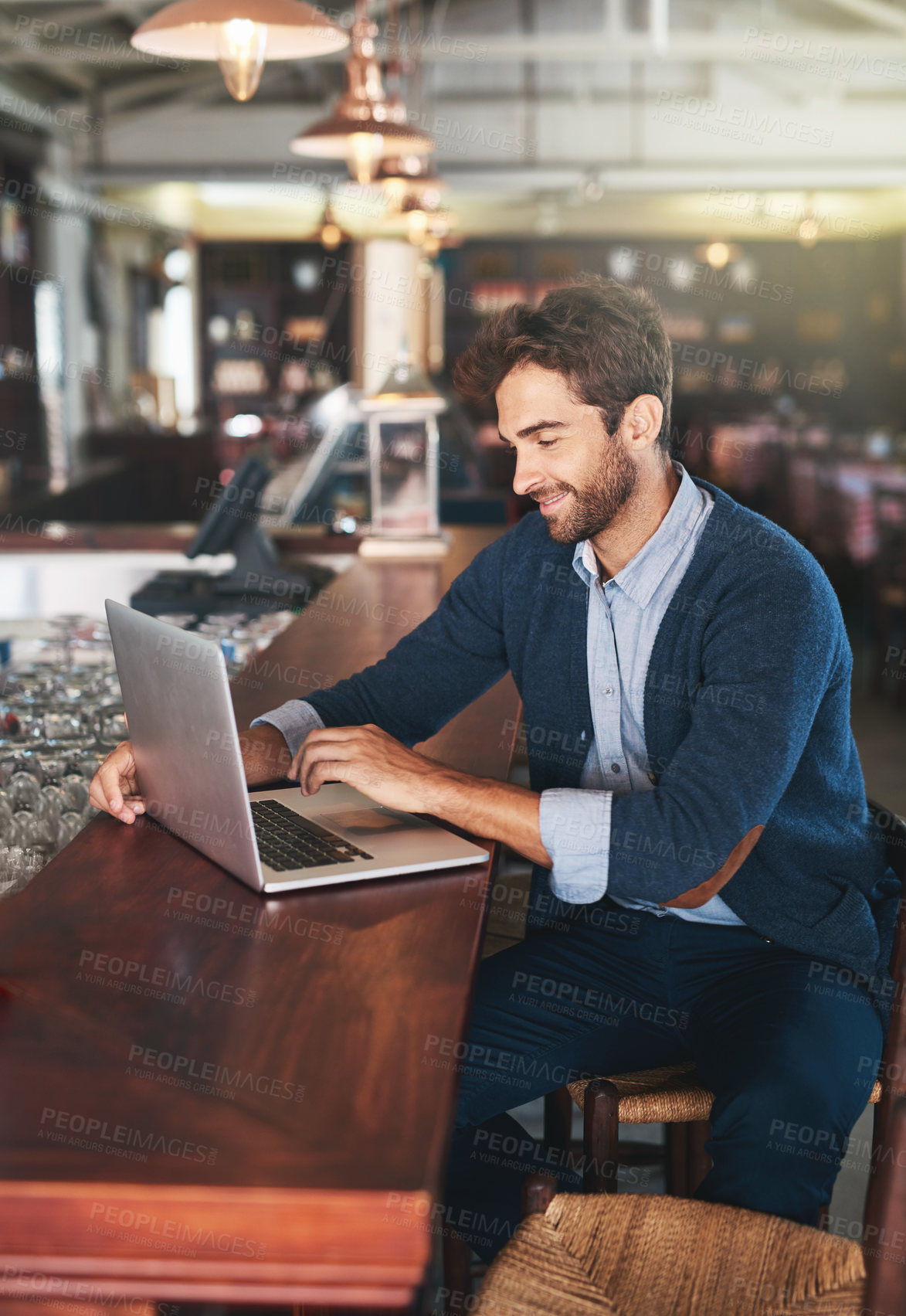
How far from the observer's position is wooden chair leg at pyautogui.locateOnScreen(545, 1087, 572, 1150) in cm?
214

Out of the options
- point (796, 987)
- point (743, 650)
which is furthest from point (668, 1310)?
point (743, 650)

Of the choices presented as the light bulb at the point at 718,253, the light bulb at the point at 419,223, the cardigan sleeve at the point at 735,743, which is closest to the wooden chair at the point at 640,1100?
the cardigan sleeve at the point at 735,743

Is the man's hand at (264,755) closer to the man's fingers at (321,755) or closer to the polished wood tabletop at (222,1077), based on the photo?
the man's fingers at (321,755)

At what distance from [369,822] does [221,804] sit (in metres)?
0.30

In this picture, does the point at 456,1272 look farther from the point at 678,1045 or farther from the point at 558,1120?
the point at 678,1045

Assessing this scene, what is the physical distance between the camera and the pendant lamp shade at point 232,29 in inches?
90.2

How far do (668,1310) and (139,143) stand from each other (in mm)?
12365

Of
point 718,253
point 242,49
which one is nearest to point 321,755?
point 242,49

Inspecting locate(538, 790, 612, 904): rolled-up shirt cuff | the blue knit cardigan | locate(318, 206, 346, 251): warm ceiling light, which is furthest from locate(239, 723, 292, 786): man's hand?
locate(318, 206, 346, 251): warm ceiling light

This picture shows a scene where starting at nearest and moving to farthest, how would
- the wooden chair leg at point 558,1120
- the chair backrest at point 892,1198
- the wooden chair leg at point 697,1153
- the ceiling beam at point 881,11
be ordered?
the chair backrest at point 892,1198 → the wooden chair leg at point 697,1153 → the wooden chair leg at point 558,1120 → the ceiling beam at point 881,11

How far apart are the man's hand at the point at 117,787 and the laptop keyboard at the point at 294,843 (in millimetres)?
159

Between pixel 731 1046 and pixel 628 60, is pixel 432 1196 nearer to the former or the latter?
pixel 731 1046

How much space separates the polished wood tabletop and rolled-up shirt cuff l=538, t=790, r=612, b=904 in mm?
112

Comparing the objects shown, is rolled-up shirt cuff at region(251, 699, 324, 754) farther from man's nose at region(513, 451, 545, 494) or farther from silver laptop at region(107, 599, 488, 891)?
man's nose at region(513, 451, 545, 494)
